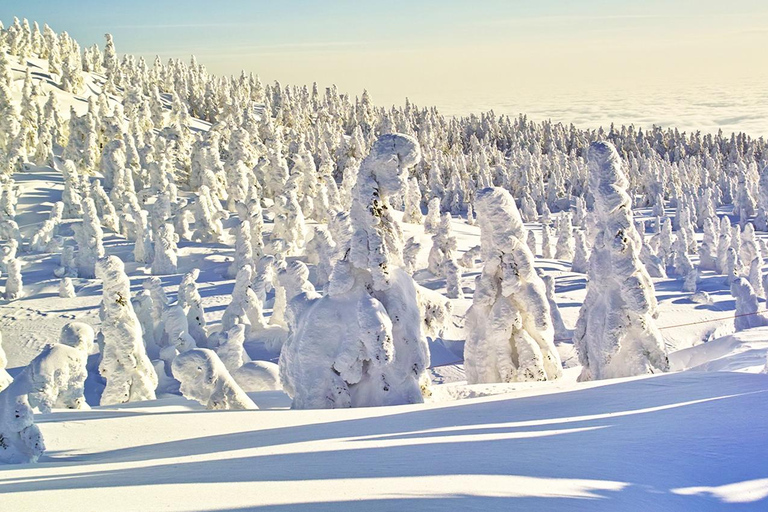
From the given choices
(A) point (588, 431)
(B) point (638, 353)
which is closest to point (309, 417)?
(A) point (588, 431)

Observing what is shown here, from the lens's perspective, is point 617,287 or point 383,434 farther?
point 617,287

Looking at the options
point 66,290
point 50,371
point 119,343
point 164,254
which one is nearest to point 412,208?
point 164,254

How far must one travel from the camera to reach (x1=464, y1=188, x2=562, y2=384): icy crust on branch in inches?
605

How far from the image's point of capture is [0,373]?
42.7 ft

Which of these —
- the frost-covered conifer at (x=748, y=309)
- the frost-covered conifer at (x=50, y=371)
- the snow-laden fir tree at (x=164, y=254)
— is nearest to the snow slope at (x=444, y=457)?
the frost-covered conifer at (x=50, y=371)

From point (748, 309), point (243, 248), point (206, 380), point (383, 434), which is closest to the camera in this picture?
point (383, 434)

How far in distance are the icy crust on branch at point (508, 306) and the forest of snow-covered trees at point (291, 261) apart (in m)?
0.05

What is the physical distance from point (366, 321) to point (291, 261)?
10819 millimetres

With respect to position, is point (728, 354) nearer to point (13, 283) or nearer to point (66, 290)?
point (66, 290)

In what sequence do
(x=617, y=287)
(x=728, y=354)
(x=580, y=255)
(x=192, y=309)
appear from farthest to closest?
(x=580, y=255) → (x=192, y=309) → (x=728, y=354) → (x=617, y=287)

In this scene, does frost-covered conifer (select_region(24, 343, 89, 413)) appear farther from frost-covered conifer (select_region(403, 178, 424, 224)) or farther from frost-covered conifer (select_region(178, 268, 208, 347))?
frost-covered conifer (select_region(403, 178, 424, 224))

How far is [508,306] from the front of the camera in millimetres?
15578

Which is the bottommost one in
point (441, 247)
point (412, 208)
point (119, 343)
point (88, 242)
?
point (119, 343)

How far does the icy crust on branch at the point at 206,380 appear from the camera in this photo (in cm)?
1185
